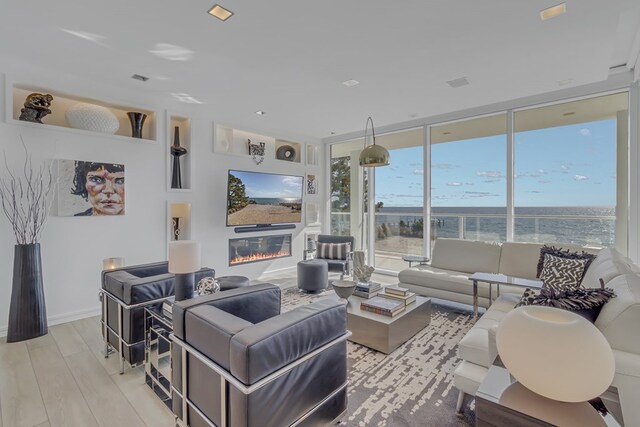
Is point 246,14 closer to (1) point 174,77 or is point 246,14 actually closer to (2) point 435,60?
(1) point 174,77

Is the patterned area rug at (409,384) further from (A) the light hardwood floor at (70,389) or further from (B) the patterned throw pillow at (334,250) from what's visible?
(B) the patterned throw pillow at (334,250)

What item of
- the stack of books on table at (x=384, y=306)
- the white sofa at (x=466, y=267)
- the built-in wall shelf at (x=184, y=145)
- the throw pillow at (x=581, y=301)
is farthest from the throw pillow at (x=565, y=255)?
the built-in wall shelf at (x=184, y=145)

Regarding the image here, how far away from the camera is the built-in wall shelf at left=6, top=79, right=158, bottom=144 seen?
3.27 m

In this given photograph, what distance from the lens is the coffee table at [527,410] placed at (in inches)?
41.7

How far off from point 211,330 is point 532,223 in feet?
15.3

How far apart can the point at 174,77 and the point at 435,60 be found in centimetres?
289

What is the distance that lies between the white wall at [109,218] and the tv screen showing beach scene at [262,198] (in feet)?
0.57

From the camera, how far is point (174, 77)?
3.48 m

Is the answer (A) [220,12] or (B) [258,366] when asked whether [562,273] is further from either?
(A) [220,12]

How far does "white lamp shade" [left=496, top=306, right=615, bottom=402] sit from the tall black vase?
4109mm

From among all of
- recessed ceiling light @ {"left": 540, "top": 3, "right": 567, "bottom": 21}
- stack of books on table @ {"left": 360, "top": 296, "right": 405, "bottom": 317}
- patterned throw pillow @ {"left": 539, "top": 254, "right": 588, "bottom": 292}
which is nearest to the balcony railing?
patterned throw pillow @ {"left": 539, "top": 254, "right": 588, "bottom": 292}

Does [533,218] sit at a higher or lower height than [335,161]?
lower

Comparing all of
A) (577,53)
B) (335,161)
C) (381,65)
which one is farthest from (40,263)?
(577,53)

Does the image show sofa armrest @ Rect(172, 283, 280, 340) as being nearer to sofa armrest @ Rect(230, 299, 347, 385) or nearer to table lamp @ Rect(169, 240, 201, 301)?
table lamp @ Rect(169, 240, 201, 301)
